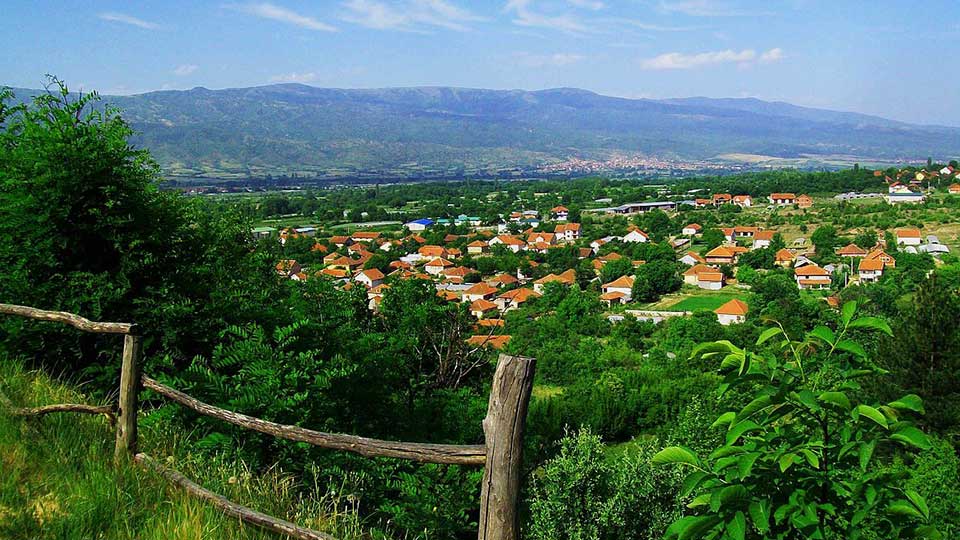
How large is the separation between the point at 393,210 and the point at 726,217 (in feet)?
129

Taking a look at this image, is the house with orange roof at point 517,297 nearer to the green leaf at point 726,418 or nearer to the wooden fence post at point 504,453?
the wooden fence post at point 504,453

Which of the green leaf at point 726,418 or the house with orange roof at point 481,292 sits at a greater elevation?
the green leaf at point 726,418

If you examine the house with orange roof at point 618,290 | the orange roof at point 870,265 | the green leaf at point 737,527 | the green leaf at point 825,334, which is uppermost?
the green leaf at point 825,334

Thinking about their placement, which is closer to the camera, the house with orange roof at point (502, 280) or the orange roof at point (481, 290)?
the orange roof at point (481, 290)

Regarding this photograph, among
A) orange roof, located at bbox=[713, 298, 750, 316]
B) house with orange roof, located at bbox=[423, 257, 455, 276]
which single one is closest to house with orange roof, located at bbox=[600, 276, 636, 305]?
orange roof, located at bbox=[713, 298, 750, 316]

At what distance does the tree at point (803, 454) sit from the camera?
5.47 ft

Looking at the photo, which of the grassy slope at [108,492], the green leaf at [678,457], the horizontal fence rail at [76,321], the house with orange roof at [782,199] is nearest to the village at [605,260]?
the house with orange roof at [782,199]

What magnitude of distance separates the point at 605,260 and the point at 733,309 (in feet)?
51.1

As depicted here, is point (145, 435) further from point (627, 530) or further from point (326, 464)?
point (627, 530)

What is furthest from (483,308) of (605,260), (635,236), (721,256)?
(635,236)

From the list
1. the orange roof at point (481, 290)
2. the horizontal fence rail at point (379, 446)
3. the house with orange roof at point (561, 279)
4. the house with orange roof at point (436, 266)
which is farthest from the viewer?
the house with orange roof at point (436, 266)

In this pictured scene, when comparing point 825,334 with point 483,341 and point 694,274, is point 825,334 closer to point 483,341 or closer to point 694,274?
point 483,341

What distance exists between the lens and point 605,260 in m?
48.4

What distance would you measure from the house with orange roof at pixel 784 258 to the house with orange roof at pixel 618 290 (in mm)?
10389
